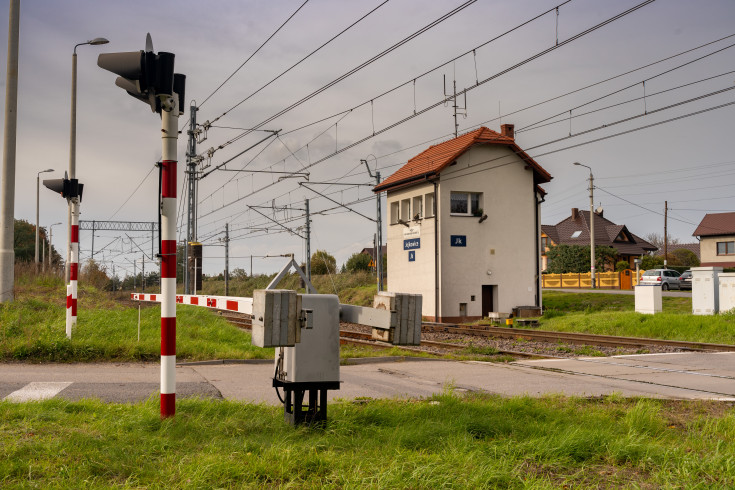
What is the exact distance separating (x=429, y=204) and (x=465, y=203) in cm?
166

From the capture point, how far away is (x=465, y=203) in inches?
1182

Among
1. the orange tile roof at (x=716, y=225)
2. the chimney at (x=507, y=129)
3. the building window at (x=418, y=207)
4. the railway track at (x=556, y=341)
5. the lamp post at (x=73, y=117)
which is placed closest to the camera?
the lamp post at (x=73, y=117)

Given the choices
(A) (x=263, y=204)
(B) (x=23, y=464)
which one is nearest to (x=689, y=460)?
(B) (x=23, y=464)

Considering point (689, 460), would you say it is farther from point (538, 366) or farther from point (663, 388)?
point (538, 366)

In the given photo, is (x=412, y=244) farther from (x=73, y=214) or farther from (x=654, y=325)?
(x=73, y=214)

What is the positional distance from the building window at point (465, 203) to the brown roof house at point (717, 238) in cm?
4536

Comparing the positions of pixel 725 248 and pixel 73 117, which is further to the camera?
pixel 725 248

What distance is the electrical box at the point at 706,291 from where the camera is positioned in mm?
21922

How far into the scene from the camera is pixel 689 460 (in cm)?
453

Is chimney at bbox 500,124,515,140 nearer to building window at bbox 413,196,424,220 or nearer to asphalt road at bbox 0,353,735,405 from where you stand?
building window at bbox 413,196,424,220

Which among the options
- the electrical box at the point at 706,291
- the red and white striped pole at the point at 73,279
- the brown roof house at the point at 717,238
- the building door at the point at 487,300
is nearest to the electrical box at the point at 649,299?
Result: the electrical box at the point at 706,291

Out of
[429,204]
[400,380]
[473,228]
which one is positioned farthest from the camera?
[429,204]

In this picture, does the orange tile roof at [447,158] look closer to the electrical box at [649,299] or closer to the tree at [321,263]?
the electrical box at [649,299]

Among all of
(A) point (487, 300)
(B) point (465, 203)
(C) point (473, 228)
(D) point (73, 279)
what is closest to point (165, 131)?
(D) point (73, 279)
